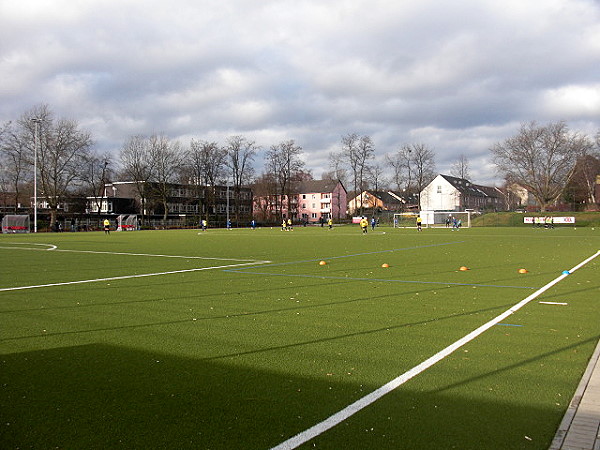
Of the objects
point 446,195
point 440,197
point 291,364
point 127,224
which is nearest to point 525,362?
point 291,364

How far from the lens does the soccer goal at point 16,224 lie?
5565 centimetres

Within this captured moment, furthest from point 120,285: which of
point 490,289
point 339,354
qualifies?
point 490,289

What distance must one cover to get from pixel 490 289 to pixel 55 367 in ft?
29.1

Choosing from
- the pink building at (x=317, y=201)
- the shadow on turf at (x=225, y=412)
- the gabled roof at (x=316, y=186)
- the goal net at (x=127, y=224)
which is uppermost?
the gabled roof at (x=316, y=186)

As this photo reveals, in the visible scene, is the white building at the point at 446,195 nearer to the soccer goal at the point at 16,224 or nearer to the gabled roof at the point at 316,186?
the gabled roof at the point at 316,186

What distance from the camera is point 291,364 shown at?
5.34m

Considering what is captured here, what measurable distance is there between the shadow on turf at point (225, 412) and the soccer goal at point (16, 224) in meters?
59.0

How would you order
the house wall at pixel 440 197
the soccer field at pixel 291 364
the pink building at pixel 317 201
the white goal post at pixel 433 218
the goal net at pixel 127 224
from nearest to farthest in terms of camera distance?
Answer: the soccer field at pixel 291 364
the goal net at pixel 127 224
the white goal post at pixel 433 218
the house wall at pixel 440 197
the pink building at pixel 317 201

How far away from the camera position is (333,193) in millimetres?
114750

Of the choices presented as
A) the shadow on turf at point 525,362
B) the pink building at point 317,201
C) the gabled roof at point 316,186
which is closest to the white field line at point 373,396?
the shadow on turf at point 525,362

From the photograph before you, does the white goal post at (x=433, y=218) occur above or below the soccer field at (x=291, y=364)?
above

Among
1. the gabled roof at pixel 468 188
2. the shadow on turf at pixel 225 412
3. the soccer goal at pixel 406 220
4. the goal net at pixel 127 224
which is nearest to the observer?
the shadow on turf at pixel 225 412

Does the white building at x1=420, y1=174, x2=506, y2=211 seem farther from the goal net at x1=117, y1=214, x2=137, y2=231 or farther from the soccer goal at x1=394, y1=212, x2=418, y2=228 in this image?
the goal net at x1=117, y1=214, x2=137, y2=231

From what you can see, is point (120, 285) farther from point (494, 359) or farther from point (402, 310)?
point (494, 359)
